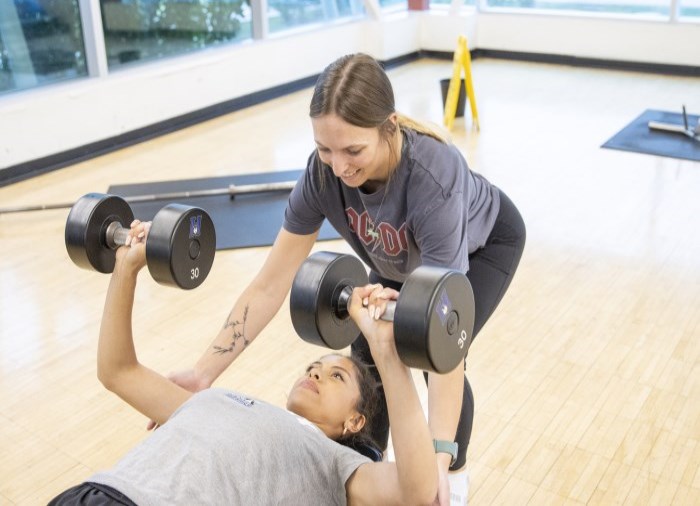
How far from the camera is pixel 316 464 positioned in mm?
1429

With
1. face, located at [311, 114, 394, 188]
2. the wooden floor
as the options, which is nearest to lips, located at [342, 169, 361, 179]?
face, located at [311, 114, 394, 188]

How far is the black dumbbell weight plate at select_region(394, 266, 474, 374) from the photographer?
1.15 meters

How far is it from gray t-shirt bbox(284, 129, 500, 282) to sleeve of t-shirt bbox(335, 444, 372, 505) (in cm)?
37

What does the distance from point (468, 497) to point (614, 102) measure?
4.57 meters

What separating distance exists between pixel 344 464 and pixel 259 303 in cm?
45

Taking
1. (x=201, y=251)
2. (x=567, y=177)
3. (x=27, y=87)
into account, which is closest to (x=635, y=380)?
(x=201, y=251)

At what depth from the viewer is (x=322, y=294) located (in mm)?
1340

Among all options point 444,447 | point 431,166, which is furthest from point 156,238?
point 444,447

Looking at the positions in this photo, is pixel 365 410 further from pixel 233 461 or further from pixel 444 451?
pixel 233 461

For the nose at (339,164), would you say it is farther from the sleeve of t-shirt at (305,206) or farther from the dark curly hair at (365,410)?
the dark curly hair at (365,410)

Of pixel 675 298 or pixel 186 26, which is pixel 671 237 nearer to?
pixel 675 298

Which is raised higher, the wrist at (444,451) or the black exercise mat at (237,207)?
the wrist at (444,451)

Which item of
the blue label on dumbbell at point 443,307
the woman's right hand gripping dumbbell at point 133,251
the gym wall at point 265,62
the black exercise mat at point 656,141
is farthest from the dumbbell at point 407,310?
the black exercise mat at point 656,141

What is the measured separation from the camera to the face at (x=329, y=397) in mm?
1573
